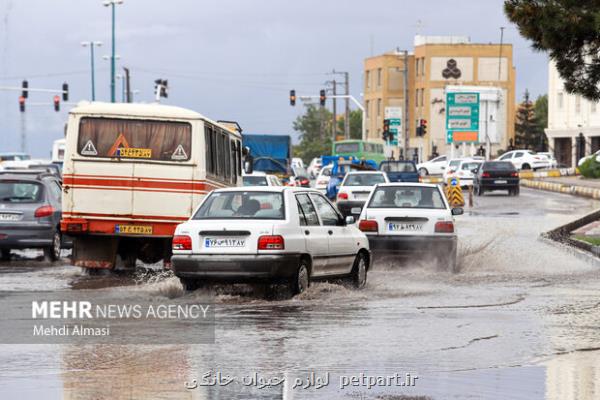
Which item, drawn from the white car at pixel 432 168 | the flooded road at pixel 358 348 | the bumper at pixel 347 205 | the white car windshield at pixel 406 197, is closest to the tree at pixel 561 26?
the white car windshield at pixel 406 197

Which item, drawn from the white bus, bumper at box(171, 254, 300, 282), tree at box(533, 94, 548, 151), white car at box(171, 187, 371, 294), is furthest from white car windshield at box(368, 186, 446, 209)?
tree at box(533, 94, 548, 151)

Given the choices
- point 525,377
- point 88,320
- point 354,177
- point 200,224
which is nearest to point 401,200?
point 200,224

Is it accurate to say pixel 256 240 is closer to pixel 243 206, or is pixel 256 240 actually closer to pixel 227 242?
pixel 227 242

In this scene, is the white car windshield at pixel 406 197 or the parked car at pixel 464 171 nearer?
the white car windshield at pixel 406 197

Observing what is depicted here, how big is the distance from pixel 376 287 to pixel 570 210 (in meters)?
29.9

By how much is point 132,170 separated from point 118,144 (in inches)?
18.3

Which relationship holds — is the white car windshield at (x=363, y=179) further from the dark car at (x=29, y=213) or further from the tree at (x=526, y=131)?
Result: the tree at (x=526, y=131)

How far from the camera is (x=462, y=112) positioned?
356 ft

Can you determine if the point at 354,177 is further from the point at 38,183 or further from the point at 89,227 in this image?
the point at 89,227

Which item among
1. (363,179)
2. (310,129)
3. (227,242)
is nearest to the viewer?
(227,242)

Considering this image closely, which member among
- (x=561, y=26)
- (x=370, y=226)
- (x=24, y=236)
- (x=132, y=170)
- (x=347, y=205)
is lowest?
(x=347, y=205)

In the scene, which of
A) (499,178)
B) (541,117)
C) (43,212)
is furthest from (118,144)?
(541,117)

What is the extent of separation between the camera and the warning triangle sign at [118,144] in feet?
66.5

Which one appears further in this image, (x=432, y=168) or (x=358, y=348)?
(x=432, y=168)
